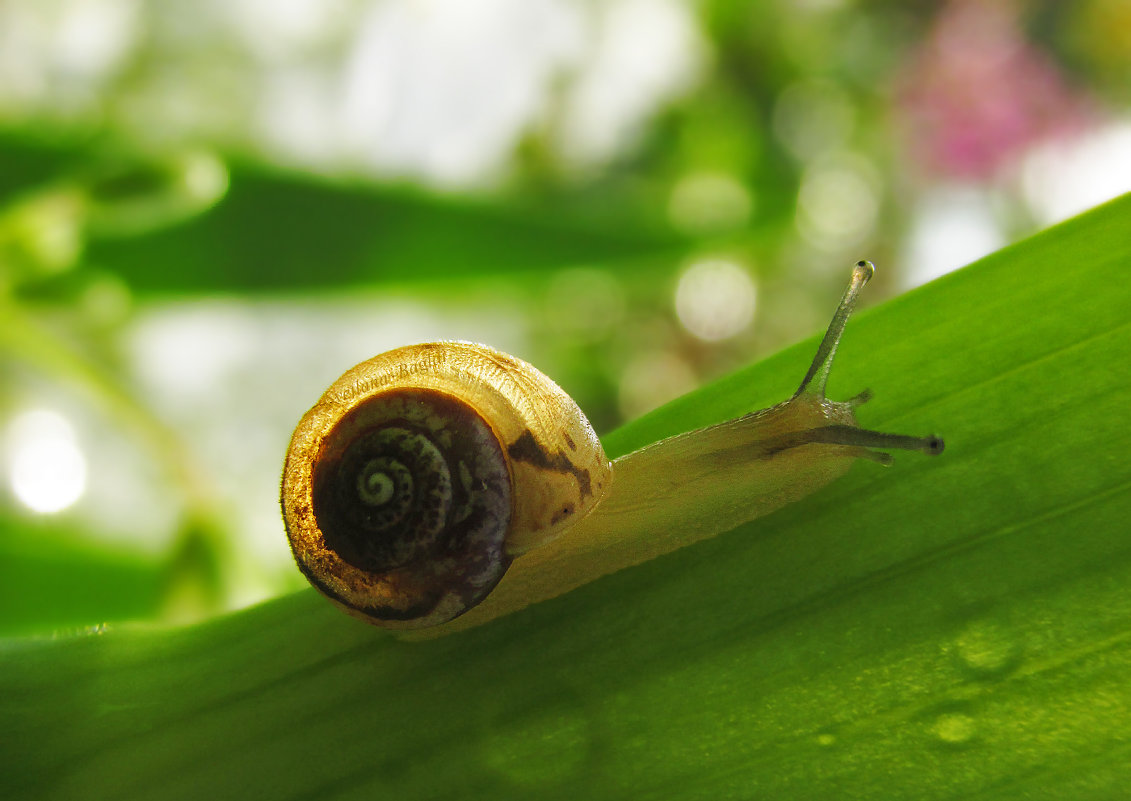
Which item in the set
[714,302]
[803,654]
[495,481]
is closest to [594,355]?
[714,302]

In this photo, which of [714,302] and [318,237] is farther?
[714,302]

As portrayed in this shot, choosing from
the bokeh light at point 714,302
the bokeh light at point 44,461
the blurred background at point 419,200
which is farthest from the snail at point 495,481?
the bokeh light at point 714,302

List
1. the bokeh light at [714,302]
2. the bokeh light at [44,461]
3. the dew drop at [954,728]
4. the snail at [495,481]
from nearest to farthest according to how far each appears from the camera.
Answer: the dew drop at [954,728] → the snail at [495,481] → the bokeh light at [44,461] → the bokeh light at [714,302]

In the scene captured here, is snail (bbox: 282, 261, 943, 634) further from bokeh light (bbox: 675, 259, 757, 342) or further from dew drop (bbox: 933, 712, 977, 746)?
bokeh light (bbox: 675, 259, 757, 342)

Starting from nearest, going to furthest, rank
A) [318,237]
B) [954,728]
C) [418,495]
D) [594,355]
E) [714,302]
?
[954,728], [418,495], [318,237], [594,355], [714,302]

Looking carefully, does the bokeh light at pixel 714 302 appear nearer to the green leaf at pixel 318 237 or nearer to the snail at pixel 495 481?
the green leaf at pixel 318 237

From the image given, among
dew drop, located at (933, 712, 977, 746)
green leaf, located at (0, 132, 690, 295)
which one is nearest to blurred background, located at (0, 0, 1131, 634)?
green leaf, located at (0, 132, 690, 295)

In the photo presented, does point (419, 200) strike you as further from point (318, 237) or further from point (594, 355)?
point (594, 355)
